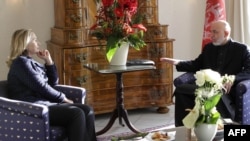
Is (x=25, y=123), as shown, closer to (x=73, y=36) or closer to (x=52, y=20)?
(x=73, y=36)

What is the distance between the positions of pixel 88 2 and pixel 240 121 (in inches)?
84.4

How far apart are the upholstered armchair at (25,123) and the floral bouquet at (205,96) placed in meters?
1.04

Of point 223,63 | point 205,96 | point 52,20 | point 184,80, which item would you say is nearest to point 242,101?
point 223,63

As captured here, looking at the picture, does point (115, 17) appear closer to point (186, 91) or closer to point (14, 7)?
point (186, 91)

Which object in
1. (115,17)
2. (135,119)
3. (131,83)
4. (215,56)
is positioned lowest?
(135,119)

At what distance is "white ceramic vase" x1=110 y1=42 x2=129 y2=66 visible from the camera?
358cm

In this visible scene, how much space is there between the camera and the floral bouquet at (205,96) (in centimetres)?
235

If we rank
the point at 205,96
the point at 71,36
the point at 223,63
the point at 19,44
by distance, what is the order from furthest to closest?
the point at 71,36 → the point at 223,63 → the point at 19,44 → the point at 205,96

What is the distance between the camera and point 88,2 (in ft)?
14.8

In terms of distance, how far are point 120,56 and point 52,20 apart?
1387mm

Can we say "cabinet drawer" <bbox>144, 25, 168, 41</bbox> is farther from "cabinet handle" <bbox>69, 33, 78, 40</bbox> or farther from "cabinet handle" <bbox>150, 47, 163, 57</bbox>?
"cabinet handle" <bbox>69, 33, 78, 40</bbox>

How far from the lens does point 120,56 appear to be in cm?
360

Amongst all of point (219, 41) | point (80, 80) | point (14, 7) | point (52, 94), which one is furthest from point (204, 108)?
point (14, 7)

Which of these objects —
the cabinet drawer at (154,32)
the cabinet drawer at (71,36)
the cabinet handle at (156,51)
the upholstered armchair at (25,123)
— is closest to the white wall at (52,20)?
the cabinet drawer at (71,36)
